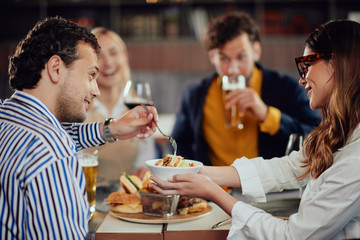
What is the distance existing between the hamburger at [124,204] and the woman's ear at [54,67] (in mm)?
462

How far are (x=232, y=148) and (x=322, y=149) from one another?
1.18 meters

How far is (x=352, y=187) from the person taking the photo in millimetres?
1170

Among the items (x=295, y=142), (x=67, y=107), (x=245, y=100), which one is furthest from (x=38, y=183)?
(x=245, y=100)

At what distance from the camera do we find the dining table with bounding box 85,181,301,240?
1.33m

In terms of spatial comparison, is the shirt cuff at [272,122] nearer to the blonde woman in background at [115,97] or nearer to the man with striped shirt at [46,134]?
the blonde woman in background at [115,97]

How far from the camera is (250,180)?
1.61m

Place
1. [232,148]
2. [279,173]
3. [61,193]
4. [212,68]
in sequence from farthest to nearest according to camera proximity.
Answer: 1. [212,68]
2. [232,148]
3. [279,173]
4. [61,193]

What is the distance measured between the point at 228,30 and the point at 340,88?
4.24 ft

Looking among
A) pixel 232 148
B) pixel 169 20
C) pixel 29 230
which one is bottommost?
pixel 232 148

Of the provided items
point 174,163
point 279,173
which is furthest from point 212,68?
point 174,163

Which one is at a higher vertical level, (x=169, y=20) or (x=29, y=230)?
(x=169, y=20)

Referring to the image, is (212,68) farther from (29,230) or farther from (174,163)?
(29,230)

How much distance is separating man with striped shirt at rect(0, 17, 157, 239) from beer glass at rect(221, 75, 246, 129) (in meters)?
0.98

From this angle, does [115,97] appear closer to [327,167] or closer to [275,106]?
[275,106]
